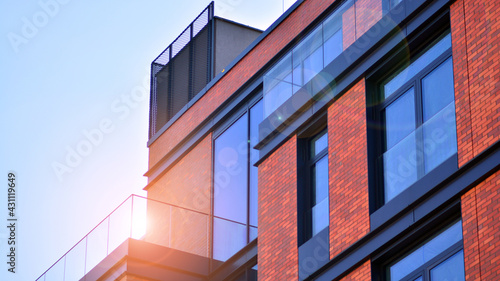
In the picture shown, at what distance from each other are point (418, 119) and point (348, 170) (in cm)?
183

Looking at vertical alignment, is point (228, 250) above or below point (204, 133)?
below

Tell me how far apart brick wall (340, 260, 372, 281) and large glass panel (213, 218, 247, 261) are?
6.93 metres

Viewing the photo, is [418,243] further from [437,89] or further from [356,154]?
[437,89]

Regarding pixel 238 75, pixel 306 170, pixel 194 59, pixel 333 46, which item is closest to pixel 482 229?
pixel 306 170

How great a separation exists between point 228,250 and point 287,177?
199 inches

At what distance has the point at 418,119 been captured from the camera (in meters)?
19.5

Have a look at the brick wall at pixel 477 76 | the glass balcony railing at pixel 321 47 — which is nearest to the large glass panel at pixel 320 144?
the glass balcony railing at pixel 321 47

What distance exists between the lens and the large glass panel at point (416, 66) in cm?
1948

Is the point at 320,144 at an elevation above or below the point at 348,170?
above

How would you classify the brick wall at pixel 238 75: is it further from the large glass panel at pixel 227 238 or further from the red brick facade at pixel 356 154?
the large glass panel at pixel 227 238

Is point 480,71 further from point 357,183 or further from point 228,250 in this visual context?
point 228,250

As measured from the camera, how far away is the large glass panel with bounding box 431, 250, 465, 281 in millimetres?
17312

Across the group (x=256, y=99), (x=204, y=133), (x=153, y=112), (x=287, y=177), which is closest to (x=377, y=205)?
(x=287, y=177)

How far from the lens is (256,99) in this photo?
91.0 feet
